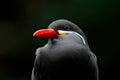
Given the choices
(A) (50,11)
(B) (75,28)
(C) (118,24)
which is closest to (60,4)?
(A) (50,11)

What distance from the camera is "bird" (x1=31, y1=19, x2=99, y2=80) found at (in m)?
4.36

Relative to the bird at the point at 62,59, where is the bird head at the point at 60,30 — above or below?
above

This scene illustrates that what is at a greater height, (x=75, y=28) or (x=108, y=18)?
(x=75, y=28)

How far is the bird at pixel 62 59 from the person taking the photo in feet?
14.3

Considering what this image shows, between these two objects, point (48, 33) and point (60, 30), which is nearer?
point (48, 33)

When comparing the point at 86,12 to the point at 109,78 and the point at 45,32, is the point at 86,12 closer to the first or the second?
the point at 109,78

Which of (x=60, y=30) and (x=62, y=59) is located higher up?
(x=60, y=30)

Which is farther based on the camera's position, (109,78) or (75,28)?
(109,78)

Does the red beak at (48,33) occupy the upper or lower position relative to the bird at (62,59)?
upper

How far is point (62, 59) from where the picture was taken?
Answer: 14.3ft

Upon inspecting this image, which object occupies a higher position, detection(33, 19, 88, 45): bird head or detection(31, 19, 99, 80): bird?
detection(33, 19, 88, 45): bird head

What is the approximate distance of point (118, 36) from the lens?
265 inches

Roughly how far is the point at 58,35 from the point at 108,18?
2.31 metres

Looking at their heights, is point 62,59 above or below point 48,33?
below
